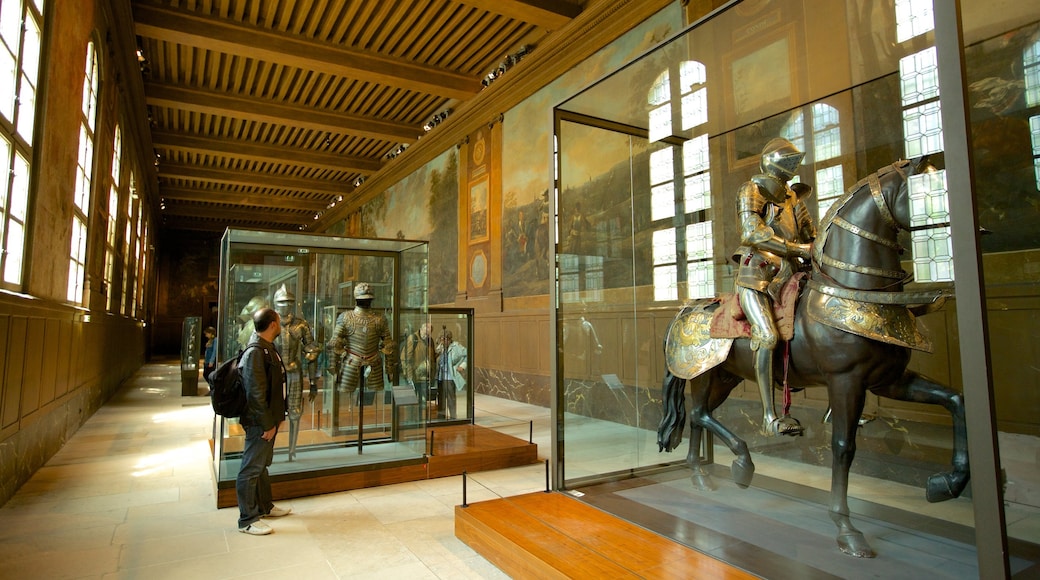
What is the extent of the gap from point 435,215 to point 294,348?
10927mm

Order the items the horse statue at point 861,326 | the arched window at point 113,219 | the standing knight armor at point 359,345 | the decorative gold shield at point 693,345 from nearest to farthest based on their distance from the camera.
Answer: the horse statue at point 861,326, the decorative gold shield at point 693,345, the standing knight armor at point 359,345, the arched window at point 113,219

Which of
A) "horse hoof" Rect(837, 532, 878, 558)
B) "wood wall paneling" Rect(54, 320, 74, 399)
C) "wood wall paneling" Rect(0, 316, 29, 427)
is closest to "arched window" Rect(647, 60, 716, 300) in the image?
"horse hoof" Rect(837, 532, 878, 558)

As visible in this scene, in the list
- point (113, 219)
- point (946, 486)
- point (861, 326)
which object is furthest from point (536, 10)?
point (946, 486)

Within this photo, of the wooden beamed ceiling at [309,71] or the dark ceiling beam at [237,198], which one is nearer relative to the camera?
the wooden beamed ceiling at [309,71]

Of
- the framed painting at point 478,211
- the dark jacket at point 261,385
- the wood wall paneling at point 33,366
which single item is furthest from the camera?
the framed painting at point 478,211

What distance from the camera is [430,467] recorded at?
5785 mm

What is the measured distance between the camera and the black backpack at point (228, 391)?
160 inches

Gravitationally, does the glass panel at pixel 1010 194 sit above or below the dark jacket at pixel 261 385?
above

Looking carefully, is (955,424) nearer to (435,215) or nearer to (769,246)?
(769,246)

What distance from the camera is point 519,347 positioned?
472 inches

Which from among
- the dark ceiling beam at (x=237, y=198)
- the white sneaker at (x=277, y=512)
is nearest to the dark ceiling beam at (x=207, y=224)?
the dark ceiling beam at (x=237, y=198)

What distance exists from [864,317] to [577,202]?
2330 mm

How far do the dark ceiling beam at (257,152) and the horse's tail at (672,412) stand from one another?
18.1 m

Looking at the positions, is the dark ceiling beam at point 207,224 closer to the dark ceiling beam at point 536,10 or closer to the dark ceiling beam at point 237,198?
the dark ceiling beam at point 237,198
